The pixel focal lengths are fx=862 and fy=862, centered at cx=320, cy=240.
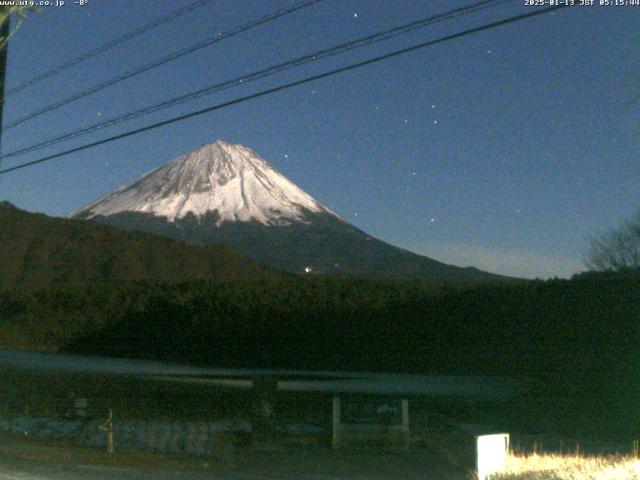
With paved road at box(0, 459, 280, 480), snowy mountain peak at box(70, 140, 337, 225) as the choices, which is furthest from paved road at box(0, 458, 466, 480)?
snowy mountain peak at box(70, 140, 337, 225)

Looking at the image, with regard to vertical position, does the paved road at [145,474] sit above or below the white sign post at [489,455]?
below

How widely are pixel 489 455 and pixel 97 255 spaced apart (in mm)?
58046

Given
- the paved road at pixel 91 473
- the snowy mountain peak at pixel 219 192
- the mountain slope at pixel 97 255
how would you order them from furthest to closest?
the snowy mountain peak at pixel 219 192 < the mountain slope at pixel 97 255 < the paved road at pixel 91 473

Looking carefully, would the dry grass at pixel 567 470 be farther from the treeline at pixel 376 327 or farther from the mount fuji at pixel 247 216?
the mount fuji at pixel 247 216

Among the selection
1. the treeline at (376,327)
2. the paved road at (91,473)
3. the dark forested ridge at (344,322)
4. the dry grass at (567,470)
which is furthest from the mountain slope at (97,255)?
the dry grass at (567,470)

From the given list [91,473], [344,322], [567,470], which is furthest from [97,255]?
[567,470]

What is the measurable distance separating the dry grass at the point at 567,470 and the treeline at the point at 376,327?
36.9ft

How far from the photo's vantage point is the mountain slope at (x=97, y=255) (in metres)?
63.0

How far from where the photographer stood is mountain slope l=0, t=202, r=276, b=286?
207ft

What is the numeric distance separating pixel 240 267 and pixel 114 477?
54501mm

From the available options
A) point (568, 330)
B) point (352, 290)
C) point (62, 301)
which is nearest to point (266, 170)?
point (62, 301)

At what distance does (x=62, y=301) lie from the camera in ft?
168

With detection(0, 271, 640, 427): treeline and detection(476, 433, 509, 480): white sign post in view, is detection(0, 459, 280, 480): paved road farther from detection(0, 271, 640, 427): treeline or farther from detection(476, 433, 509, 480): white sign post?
detection(0, 271, 640, 427): treeline

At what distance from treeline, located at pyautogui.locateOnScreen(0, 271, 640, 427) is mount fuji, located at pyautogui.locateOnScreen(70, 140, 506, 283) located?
159 feet
